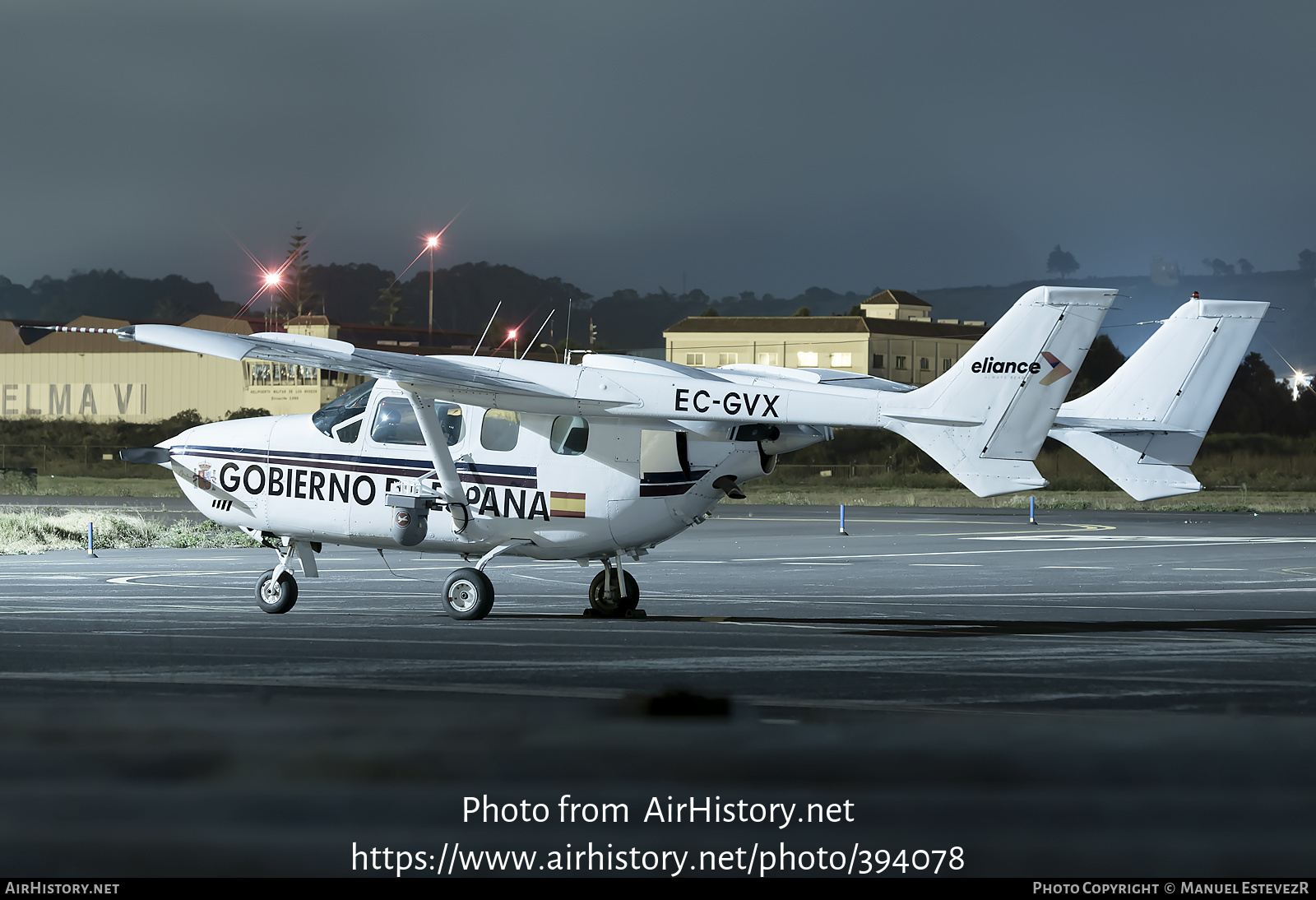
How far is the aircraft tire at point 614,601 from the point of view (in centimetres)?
1709

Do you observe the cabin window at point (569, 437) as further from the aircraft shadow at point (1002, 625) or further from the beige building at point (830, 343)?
the beige building at point (830, 343)

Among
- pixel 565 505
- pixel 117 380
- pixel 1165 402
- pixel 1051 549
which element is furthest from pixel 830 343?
pixel 565 505

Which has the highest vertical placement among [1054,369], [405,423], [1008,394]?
[1054,369]

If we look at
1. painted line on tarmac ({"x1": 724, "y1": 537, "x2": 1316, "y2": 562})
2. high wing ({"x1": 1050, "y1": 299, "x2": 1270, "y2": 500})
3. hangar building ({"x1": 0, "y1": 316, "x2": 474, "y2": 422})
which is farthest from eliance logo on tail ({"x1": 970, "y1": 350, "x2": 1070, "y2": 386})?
hangar building ({"x1": 0, "y1": 316, "x2": 474, "y2": 422})

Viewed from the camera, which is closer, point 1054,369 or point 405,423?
point 1054,369

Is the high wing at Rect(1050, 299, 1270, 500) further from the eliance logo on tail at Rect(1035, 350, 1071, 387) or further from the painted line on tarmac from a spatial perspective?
the painted line on tarmac

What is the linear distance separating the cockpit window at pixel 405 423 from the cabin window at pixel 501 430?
0.30m

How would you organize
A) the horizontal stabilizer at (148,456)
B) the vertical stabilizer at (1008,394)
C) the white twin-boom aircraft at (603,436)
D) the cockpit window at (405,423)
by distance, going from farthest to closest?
the horizontal stabilizer at (148,456)
the cockpit window at (405,423)
the white twin-boom aircraft at (603,436)
the vertical stabilizer at (1008,394)

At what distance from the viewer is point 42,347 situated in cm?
8425

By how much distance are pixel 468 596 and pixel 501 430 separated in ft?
6.72

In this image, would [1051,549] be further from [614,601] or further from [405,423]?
[405,423]

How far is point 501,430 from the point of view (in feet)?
54.8

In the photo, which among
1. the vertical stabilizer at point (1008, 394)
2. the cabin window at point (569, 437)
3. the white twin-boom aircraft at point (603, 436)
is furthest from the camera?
the cabin window at point (569, 437)

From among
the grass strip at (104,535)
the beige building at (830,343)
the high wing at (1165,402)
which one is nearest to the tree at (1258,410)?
the beige building at (830,343)
